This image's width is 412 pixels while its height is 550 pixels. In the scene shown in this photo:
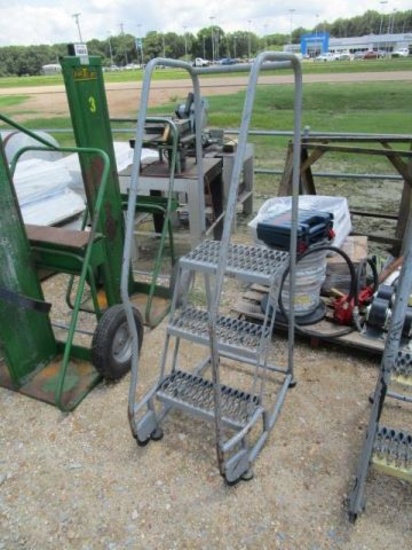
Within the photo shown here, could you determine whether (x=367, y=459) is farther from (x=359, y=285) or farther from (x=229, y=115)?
(x=229, y=115)

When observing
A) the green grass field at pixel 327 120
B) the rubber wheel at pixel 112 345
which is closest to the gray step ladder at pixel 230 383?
the rubber wheel at pixel 112 345

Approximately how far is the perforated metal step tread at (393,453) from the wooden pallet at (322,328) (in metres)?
0.78

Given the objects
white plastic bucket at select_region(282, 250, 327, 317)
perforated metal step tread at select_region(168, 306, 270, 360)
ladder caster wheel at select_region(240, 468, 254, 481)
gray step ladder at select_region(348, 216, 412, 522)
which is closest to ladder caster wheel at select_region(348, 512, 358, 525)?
gray step ladder at select_region(348, 216, 412, 522)

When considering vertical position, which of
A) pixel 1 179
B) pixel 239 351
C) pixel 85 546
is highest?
pixel 1 179

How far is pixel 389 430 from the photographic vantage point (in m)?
1.86

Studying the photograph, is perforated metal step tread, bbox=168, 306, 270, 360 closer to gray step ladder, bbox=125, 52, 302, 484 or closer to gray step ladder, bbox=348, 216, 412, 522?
gray step ladder, bbox=125, 52, 302, 484

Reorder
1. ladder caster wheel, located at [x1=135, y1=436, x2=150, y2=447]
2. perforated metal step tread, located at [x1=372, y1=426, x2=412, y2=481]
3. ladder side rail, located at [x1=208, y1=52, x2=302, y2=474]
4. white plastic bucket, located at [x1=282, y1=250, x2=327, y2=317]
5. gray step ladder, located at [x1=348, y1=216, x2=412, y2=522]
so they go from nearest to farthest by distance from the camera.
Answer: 1. ladder side rail, located at [x1=208, y1=52, x2=302, y2=474]
2. gray step ladder, located at [x1=348, y1=216, x2=412, y2=522]
3. perforated metal step tread, located at [x1=372, y1=426, x2=412, y2=481]
4. ladder caster wheel, located at [x1=135, y1=436, x2=150, y2=447]
5. white plastic bucket, located at [x1=282, y1=250, x2=327, y2=317]

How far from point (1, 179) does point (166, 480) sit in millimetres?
1753

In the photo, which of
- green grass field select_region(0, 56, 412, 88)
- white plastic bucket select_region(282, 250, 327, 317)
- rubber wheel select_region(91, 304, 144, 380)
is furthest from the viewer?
green grass field select_region(0, 56, 412, 88)

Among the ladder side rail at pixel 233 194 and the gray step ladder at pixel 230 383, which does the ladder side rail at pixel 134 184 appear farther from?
the ladder side rail at pixel 233 194

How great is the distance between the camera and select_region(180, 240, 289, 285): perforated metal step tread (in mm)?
1852

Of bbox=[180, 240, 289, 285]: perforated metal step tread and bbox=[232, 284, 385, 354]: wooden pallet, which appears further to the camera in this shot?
bbox=[232, 284, 385, 354]: wooden pallet

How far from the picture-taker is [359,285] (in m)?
2.82

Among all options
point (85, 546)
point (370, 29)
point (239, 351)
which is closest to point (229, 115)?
point (239, 351)
